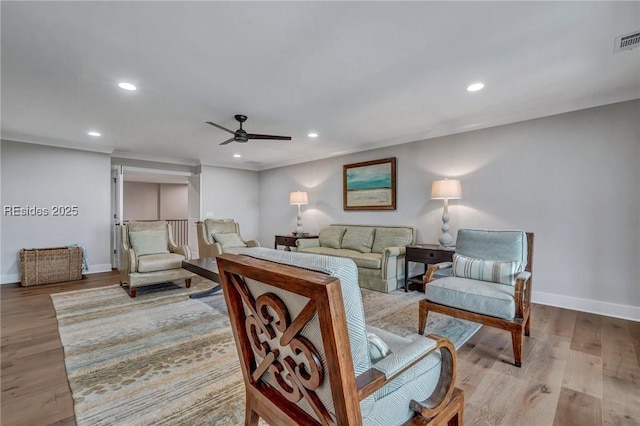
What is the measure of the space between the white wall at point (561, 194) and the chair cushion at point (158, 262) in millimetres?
3622

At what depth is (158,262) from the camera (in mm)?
3871

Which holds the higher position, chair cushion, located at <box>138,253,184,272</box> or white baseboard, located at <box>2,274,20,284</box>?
chair cushion, located at <box>138,253,184,272</box>

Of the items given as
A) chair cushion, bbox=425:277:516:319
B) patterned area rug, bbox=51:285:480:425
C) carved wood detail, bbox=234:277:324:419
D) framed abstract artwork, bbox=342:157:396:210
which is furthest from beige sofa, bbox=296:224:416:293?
carved wood detail, bbox=234:277:324:419

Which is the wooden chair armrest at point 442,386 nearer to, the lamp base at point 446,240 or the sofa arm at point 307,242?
the lamp base at point 446,240

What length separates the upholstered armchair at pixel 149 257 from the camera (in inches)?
148

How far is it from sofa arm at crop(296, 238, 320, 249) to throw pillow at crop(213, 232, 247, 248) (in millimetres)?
971

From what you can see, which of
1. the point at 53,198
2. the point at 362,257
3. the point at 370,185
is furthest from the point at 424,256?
the point at 53,198

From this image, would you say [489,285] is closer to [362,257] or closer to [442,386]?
[442,386]

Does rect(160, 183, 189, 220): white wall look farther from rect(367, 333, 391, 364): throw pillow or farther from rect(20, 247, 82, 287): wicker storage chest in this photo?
rect(367, 333, 391, 364): throw pillow

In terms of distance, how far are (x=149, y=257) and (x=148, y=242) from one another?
343 mm

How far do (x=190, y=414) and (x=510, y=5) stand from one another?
9.77 feet

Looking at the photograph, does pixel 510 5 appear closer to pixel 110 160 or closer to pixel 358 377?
pixel 358 377

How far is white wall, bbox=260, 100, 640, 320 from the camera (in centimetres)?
295

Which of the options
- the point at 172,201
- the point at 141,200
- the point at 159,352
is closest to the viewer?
the point at 159,352
